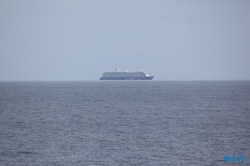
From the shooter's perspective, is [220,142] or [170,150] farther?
[220,142]

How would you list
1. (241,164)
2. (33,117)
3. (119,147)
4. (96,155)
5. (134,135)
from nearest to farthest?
1. (241,164)
2. (96,155)
3. (119,147)
4. (134,135)
5. (33,117)

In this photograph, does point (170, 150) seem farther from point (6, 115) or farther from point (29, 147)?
point (6, 115)

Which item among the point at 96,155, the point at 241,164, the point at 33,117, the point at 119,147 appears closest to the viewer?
the point at 241,164

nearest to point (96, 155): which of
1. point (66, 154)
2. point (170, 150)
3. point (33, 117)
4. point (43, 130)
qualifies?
point (66, 154)

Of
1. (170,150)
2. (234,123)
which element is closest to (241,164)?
(170,150)

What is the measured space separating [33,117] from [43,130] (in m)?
10.5

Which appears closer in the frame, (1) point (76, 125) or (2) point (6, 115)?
(1) point (76, 125)

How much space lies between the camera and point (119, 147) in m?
26.9

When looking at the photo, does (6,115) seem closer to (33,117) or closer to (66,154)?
(33,117)

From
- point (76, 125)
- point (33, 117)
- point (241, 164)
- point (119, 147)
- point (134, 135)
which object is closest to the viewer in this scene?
point (241, 164)

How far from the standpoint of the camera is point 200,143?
28.2 meters

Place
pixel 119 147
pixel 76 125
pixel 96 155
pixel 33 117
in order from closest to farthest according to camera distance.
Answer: pixel 96 155 → pixel 119 147 → pixel 76 125 → pixel 33 117

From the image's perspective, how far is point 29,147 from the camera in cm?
2703

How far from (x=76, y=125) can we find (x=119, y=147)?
37.1ft
